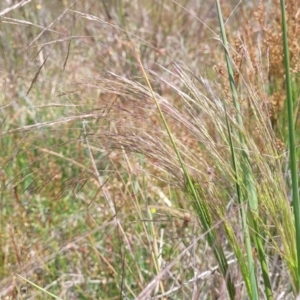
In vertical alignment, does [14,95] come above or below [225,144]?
below

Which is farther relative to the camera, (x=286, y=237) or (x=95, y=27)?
(x=95, y=27)

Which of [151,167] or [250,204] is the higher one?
[250,204]

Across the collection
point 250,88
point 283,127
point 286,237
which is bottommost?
point 283,127

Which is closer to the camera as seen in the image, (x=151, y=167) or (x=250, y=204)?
(x=250, y=204)

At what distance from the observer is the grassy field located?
1266 mm

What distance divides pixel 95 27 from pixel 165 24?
37 cm

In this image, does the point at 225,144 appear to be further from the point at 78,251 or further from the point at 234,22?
the point at 234,22

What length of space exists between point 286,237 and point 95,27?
306cm

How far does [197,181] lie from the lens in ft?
4.24

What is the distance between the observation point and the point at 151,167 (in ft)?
8.13

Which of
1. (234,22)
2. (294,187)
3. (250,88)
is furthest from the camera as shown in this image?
(234,22)

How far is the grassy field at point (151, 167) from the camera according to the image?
1.27 metres

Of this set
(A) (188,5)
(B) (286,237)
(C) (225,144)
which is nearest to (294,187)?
(B) (286,237)

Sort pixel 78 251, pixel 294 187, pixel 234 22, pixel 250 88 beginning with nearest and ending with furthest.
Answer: pixel 294 187
pixel 250 88
pixel 78 251
pixel 234 22
